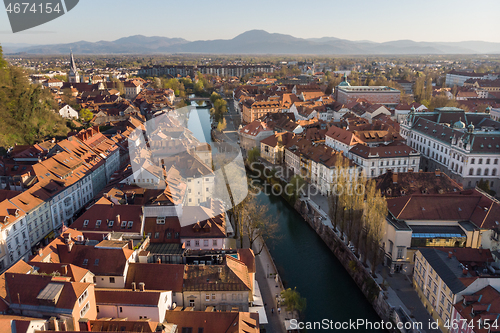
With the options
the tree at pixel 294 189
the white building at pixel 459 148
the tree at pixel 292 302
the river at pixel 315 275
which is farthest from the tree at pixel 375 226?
the white building at pixel 459 148

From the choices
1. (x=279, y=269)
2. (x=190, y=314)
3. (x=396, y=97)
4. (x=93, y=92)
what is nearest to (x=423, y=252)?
(x=279, y=269)

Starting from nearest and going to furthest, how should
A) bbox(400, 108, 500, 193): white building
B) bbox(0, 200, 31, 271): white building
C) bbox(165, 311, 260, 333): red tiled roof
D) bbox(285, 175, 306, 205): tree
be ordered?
bbox(165, 311, 260, 333): red tiled roof
bbox(0, 200, 31, 271): white building
bbox(285, 175, 306, 205): tree
bbox(400, 108, 500, 193): white building

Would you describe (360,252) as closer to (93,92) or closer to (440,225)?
(440,225)

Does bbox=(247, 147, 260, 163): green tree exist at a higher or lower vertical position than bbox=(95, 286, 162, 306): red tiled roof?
lower

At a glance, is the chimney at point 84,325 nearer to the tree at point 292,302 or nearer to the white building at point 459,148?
the tree at point 292,302
